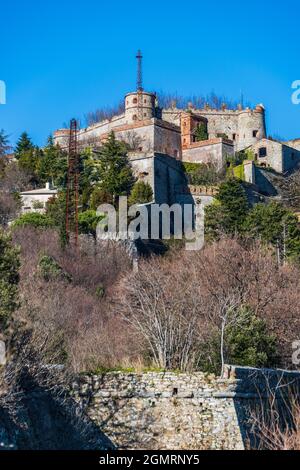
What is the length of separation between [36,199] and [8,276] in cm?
3085

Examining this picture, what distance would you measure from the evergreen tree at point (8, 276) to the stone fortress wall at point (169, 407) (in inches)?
85.6

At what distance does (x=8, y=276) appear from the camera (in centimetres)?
2180

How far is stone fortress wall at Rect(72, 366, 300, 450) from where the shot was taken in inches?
770

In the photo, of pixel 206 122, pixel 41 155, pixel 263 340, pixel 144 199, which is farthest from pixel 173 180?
pixel 263 340

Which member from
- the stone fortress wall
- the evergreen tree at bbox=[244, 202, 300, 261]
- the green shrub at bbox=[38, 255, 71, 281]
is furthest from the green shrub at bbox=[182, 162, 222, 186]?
the stone fortress wall

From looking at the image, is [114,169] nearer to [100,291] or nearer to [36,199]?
[36,199]

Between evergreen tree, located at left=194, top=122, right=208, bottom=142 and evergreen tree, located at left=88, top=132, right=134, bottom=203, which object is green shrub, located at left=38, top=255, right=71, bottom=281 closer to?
evergreen tree, located at left=88, top=132, right=134, bottom=203

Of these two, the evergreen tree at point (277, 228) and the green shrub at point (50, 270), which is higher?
the evergreen tree at point (277, 228)

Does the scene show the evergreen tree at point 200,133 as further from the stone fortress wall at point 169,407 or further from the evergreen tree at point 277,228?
the stone fortress wall at point 169,407

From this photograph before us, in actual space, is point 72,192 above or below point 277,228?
above

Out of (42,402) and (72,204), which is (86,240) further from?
(42,402)

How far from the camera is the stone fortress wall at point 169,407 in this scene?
19.5 m

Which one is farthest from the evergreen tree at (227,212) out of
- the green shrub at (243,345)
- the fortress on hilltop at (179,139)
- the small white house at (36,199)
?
the green shrub at (243,345)

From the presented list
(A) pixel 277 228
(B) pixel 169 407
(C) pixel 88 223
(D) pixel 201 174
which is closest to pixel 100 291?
(C) pixel 88 223
